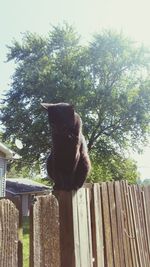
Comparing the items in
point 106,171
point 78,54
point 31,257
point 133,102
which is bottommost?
point 31,257

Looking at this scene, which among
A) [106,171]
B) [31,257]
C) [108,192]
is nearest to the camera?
[31,257]

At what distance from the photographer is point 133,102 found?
1157 inches

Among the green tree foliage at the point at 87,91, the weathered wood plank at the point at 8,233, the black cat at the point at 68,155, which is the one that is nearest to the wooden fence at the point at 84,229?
the weathered wood plank at the point at 8,233


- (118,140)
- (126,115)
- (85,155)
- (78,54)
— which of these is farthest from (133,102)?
(85,155)

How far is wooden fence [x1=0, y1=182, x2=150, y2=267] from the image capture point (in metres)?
1.72

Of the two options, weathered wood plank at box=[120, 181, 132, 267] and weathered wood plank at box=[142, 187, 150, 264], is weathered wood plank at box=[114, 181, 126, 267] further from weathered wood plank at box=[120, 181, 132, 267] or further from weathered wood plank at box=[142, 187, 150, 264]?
weathered wood plank at box=[142, 187, 150, 264]

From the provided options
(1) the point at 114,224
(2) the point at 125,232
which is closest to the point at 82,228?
(1) the point at 114,224

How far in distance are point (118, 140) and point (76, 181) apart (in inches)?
1096

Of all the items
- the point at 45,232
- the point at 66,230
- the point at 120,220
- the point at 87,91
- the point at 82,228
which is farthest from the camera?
the point at 87,91

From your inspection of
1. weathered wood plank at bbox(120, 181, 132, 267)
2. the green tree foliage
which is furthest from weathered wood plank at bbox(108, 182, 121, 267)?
the green tree foliage

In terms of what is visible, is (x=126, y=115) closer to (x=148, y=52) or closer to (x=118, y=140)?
(x=118, y=140)

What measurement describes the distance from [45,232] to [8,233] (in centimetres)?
38

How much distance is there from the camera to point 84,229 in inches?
102

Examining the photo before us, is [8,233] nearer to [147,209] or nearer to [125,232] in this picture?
[125,232]
